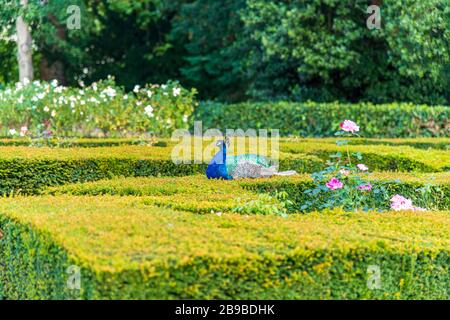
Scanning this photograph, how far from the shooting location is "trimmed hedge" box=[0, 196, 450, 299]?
174 inches

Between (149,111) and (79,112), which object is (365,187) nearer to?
(149,111)

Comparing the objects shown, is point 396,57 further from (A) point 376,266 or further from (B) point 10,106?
(A) point 376,266

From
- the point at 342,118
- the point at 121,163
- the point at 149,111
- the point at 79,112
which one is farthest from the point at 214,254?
the point at 342,118

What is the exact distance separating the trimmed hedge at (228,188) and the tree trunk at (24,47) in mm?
11708

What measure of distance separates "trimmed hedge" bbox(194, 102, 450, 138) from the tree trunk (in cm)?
481

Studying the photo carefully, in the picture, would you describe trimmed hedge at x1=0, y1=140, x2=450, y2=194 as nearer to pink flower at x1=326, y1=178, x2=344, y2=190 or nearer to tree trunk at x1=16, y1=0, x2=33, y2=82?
pink flower at x1=326, y1=178, x2=344, y2=190

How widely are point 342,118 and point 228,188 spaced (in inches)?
383

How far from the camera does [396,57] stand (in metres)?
18.4

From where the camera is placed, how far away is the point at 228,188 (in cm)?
764

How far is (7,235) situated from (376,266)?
2.61m

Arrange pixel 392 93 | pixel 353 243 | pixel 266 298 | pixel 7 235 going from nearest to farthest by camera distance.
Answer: pixel 266 298 → pixel 353 243 → pixel 7 235 → pixel 392 93

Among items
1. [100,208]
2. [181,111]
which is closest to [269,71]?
[181,111]

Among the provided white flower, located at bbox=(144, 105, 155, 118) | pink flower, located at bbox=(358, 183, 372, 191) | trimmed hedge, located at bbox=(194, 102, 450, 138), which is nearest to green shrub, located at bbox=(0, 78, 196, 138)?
white flower, located at bbox=(144, 105, 155, 118)
